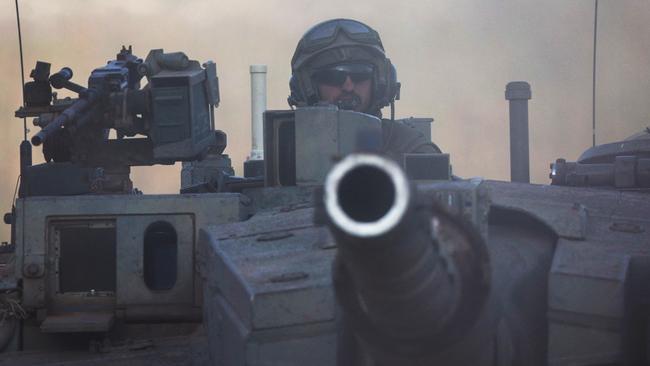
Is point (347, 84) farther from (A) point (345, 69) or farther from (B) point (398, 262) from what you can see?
(B) point (398, 262)

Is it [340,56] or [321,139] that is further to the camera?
[340,56]

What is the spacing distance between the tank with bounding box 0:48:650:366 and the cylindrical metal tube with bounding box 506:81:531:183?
0.61 m

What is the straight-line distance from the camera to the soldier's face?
26.9ft

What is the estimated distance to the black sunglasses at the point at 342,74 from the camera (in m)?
8.22

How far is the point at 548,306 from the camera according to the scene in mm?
4375

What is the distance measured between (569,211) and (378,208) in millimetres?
2312

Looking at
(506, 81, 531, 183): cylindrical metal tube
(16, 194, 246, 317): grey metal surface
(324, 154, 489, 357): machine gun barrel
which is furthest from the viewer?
(506, 81, 531, 183): cylindrical metal tube

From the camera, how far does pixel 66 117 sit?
7.82 meters

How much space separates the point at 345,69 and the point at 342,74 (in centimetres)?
4

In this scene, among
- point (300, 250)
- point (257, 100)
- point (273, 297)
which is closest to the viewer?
point (273, 297)

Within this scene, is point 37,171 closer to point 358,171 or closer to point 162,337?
point 162,337

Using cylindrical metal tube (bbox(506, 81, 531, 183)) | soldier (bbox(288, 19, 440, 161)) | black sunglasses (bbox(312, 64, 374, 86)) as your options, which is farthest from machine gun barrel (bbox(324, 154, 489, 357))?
cylindrical metal tube (bbox(506, 81, 531, 183))

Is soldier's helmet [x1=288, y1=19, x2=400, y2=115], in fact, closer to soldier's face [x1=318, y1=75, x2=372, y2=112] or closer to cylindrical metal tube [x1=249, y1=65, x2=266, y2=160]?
soldier's face [x1=318, y1=75, x2=372, y2=112]

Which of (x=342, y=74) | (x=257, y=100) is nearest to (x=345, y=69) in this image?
(x=342, y=74)
